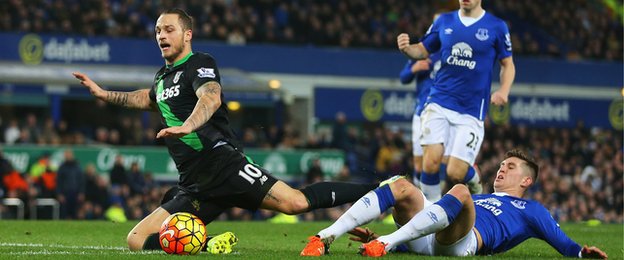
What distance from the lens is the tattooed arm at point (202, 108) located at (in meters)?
8.00

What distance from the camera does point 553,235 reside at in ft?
28.1

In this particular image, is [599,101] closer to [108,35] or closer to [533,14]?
[533,14]

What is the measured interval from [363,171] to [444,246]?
30.3ft

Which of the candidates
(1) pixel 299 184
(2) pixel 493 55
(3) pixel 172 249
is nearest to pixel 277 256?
(3) pixel 172 249

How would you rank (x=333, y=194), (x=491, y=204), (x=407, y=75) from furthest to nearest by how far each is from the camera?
(x=407, y=75)
(x=333, y=194)
(x=491, y=204)

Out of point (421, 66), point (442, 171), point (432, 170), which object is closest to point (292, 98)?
point (421, 66)

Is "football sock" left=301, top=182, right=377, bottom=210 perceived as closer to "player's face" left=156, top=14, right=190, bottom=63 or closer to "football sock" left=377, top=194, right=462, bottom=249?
"football sock" left=377, top=194, right=462, bottom=249

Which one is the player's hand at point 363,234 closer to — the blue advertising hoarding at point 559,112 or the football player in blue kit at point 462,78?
the football player in blue kit at point 462,78

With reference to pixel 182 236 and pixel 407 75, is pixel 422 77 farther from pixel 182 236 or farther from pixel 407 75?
pixel 182 236

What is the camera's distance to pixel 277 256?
8.76m

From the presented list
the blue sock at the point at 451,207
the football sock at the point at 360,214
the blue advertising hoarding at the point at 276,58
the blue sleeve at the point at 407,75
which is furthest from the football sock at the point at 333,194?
the blue advertising hoarding at the point at 276,58

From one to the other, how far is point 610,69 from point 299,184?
47.6 feet

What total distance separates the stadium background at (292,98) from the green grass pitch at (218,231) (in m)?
8.43

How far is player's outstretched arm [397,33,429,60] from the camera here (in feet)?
38.6
